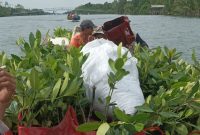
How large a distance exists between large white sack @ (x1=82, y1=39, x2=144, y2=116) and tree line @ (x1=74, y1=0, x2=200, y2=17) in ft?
Result: 206

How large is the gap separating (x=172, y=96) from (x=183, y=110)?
0.14 m

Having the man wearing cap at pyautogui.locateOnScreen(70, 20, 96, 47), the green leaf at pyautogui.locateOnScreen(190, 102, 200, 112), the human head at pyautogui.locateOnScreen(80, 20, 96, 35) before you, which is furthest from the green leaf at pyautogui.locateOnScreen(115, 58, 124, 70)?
the human head at pyautogui.locateOnScreen(80, 20, 96, 35)

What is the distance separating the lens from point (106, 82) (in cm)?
203

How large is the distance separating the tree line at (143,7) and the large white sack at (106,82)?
6290 cm

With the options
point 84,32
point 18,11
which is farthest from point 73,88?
point 18,11

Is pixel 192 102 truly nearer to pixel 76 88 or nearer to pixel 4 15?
pixel 76 88

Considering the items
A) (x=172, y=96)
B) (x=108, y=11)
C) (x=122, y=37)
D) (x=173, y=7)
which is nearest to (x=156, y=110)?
(x=172, y=96)

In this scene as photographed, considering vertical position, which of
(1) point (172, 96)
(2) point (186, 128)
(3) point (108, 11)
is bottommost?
(3) point (108, 11)

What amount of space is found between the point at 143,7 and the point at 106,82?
81.2 m

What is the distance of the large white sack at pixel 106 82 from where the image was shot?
1.96 m

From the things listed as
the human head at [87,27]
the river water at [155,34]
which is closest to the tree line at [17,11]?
the river water at [155,34]

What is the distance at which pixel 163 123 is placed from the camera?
6.58ft

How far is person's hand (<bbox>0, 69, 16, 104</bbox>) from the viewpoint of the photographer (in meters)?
1.70

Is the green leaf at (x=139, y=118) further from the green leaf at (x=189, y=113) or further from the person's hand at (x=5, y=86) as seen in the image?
the person's hand at (x=5, y=86)
